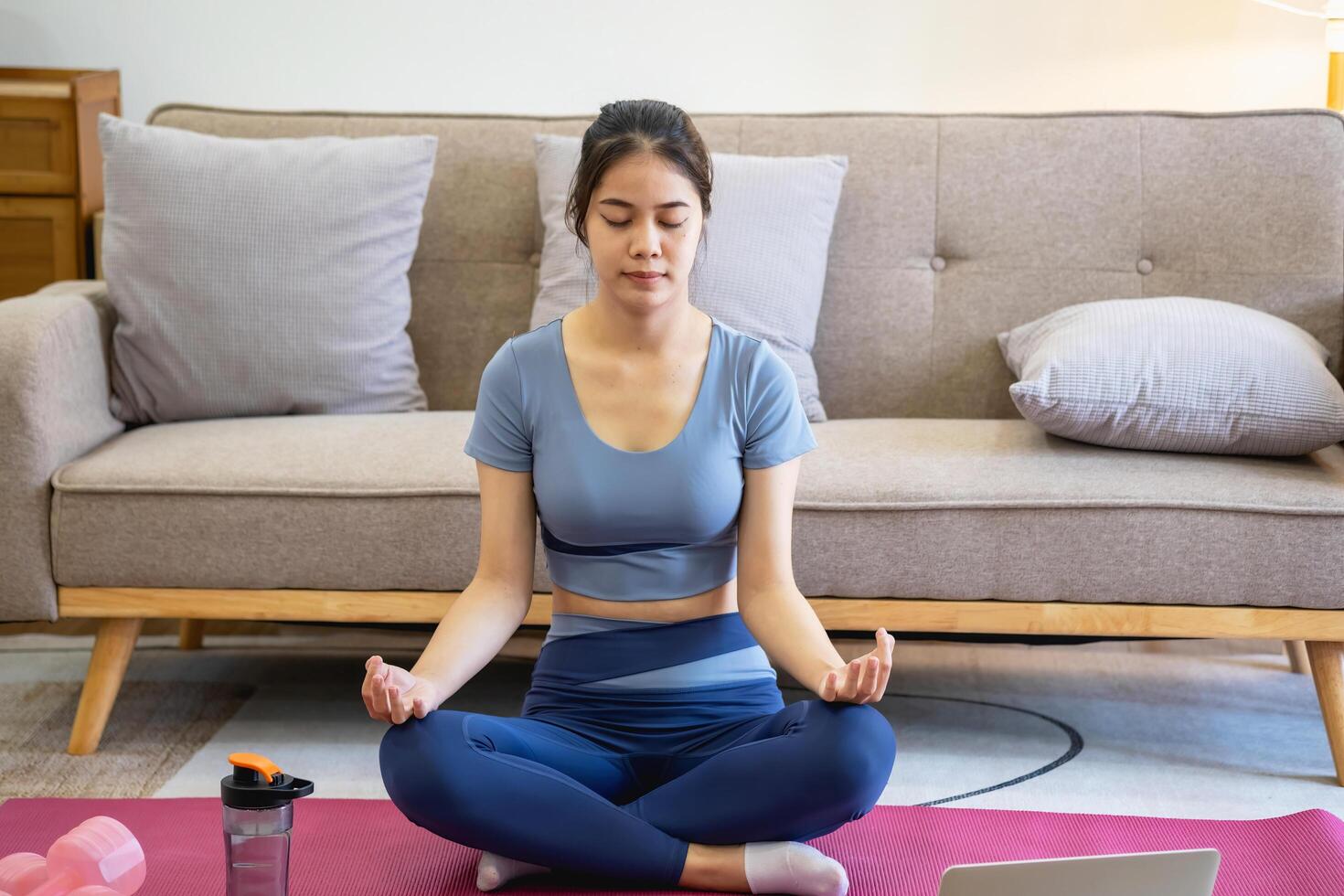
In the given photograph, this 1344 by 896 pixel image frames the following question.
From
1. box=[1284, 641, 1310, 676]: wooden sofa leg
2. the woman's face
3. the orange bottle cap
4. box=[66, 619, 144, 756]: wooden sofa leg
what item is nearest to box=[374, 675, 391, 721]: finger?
the orange bottle cap

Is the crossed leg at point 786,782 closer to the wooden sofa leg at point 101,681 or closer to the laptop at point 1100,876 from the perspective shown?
the laptop at point 1100,876

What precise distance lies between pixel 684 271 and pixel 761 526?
285 millimetres

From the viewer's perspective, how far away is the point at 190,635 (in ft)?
8.24

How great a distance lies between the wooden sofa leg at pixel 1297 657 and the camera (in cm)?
240

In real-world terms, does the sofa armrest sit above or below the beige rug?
above

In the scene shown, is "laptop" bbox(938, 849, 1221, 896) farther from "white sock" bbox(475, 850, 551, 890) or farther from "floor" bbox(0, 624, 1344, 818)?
"floor" bbox(0, 624, 1344, 818)

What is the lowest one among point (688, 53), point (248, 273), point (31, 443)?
point (31, 443)

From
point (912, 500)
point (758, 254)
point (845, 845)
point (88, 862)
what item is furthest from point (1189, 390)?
point (88, 862)

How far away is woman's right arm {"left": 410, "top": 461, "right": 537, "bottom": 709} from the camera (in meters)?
1.47

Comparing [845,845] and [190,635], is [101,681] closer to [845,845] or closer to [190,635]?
[190,635]

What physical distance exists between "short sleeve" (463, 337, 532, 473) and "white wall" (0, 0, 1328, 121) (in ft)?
5.88

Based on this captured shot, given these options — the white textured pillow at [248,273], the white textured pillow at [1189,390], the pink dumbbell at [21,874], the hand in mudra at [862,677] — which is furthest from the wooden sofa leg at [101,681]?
the white textured pillow at [1189,390]

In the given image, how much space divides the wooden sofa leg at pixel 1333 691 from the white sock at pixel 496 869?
1115 millimetres

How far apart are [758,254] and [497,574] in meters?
0.94
